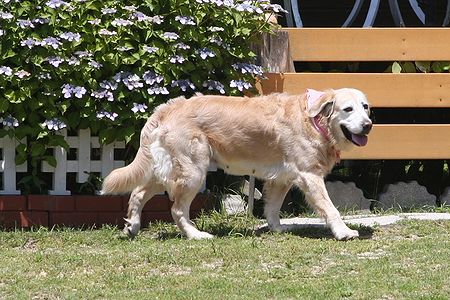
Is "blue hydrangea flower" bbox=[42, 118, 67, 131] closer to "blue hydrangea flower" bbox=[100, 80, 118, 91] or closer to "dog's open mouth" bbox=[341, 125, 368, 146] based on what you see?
"blue hydrangea flower" bbox=[100, 80, 118, 91]

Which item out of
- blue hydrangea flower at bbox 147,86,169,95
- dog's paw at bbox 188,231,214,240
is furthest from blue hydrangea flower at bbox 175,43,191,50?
dog's paw at bbox 188,231,214,240

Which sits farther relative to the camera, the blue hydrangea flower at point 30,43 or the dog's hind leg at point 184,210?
the blue hydrangea flower at point 30,43

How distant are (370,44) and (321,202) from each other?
192cm

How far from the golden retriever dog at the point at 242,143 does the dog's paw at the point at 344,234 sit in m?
0.04

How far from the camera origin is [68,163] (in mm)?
8109

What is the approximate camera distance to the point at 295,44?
866 cm

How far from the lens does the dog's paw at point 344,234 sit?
7.24 m

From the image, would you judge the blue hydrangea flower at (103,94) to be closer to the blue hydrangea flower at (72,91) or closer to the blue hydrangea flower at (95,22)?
the blue hydrangea flower at (72,91)

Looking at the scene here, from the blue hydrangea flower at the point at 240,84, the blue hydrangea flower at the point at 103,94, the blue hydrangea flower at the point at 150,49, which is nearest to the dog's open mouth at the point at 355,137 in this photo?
the blue hydrangea flower at the point at 240,84

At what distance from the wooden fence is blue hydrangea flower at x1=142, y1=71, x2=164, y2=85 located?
54.5 inches

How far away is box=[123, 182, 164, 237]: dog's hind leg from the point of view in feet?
24.8

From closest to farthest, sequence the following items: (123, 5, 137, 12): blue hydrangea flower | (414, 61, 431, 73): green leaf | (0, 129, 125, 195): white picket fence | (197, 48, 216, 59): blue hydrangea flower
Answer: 1. (123, 5, 137, 12): blue hydrangea flower
2. (197, 48, 216, 59): blue hydrangea flower
3. (0, 129, 125, 195): white picket fence
4. (414, 61, 431, 73): green leaf

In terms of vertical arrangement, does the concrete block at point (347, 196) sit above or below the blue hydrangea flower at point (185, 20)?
below

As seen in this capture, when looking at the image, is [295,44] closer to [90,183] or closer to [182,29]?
[182,29]
